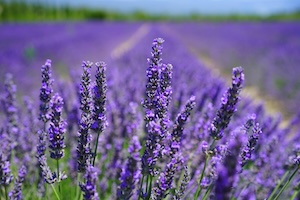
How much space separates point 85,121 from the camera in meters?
1.41

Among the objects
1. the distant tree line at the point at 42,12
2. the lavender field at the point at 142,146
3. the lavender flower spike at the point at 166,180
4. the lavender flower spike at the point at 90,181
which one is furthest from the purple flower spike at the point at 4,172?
the distant tree line at the point at 42,12

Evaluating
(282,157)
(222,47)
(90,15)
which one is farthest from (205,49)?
(90,15)

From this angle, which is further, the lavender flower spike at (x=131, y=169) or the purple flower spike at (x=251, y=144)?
the purple flower spike at (x=251, y=144)

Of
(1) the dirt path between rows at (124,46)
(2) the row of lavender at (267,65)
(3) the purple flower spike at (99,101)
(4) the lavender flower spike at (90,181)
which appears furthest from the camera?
(1) the dirt path between rows at (124,46)

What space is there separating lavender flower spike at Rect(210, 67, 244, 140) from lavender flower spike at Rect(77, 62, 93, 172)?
20.9 inches

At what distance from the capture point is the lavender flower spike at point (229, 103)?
4.13 ft

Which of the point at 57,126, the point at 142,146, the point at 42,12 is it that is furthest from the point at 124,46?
the point at 42,12

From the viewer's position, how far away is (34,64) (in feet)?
27.8

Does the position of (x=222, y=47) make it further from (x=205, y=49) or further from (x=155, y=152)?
(x=155, y=152)

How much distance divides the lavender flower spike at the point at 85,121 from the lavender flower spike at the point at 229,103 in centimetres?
53

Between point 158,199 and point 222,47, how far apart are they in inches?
552

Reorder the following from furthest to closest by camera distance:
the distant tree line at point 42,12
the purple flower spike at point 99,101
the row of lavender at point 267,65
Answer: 1. the distant tree line at point 42,12
2. the row of lavender at point 267,65
3. the purple flower spike at point 99,101

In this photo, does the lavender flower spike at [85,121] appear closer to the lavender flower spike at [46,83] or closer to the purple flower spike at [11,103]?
the lavender flower spike at [46,83]

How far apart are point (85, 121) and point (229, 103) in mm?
588
